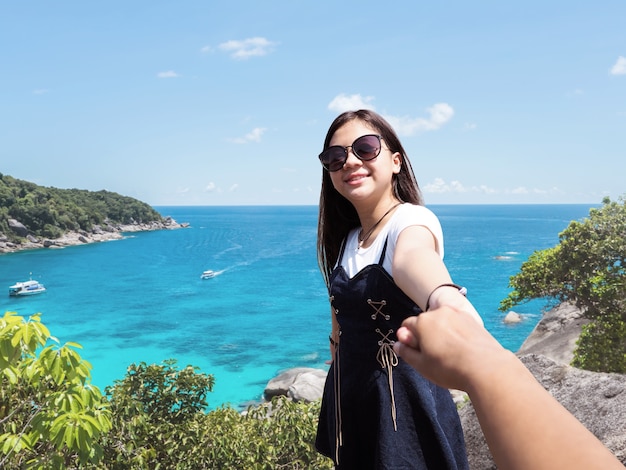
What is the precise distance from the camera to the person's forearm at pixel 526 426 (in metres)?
0.54

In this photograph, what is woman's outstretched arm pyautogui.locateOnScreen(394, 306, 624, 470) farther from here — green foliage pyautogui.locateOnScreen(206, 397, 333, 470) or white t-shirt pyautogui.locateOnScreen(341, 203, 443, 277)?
green foliage pyautogui.locateOnScreen(206, 397, 333, 470)

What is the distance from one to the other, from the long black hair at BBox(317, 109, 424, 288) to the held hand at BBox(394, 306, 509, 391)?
1105 mm

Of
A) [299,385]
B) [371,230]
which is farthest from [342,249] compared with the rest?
[299,385]

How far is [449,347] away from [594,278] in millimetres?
11761

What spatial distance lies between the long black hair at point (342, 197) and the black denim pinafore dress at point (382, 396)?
305mm

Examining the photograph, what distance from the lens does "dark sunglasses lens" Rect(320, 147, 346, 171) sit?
5.74 ft

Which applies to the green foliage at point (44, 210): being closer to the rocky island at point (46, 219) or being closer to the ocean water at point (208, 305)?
the rocky island at point (46, 219)

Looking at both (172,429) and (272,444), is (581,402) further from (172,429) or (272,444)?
(172,429)

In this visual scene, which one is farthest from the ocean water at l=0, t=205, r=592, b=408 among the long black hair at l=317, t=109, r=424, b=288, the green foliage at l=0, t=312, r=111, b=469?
the long black hair at l=317, t=109, r=424, b=288

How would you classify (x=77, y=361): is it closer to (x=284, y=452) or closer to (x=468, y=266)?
(x=284, y=452)

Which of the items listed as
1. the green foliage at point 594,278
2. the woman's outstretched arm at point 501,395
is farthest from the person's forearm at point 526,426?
the green foliage at point 594,278

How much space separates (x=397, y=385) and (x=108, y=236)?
8368cm

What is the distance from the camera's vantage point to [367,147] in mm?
1724

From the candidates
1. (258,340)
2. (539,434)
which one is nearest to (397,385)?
(539,434)
